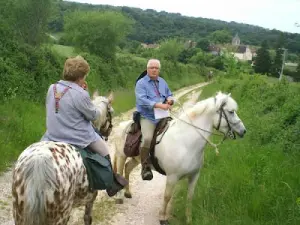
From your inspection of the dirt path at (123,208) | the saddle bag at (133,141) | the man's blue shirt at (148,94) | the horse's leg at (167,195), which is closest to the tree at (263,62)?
the dirt path at (123,208)

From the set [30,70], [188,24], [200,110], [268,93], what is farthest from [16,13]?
[188,24]

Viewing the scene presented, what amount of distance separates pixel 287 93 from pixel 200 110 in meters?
9.12

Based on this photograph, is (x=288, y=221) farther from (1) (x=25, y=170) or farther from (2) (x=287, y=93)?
(2) (x=287, y=93)

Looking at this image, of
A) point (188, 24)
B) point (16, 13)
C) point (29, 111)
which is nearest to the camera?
point (29, 111)

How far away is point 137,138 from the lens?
22.6 ft

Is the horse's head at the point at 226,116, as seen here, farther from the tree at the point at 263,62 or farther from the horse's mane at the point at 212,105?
the tree at the point at 263,62

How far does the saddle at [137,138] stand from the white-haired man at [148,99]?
8cm

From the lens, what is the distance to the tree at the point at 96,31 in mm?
31531

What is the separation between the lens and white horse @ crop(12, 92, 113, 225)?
11.8 feet

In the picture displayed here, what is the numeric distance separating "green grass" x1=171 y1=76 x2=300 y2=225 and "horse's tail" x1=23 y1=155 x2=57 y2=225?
9.47ft

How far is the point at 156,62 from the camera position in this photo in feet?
21.2

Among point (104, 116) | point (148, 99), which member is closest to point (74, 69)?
point (148, 99)

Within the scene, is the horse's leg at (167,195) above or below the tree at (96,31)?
below

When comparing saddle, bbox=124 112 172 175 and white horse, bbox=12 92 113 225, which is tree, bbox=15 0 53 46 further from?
white horse, bbox=12 92 113 225
